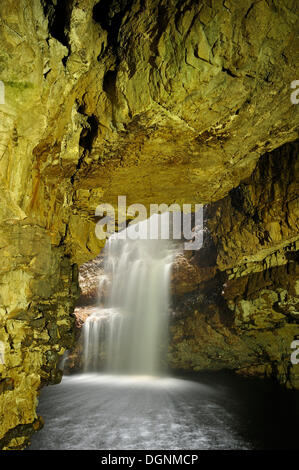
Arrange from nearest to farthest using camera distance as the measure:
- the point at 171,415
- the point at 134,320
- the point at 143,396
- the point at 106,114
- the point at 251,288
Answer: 1. the point at 106,114
2. the point at 171,415
3. the point at 251,288
4. the point at 143,396
5. the point at 134,320

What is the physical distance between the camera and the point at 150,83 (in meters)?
3.20

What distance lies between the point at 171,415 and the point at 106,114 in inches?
352

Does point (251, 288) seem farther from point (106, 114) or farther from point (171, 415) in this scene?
point (106, 114)

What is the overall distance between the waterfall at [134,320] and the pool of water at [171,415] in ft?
9.96

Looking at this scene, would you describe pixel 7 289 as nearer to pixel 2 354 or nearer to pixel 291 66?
pixel 2 354

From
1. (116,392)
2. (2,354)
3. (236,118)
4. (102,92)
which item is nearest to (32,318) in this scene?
(2,354)

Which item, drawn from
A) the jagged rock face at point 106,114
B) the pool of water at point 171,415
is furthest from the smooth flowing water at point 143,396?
the jagged rock face at point 106,114

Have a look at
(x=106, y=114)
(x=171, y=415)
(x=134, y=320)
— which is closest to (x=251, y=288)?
(x=171, y=415)

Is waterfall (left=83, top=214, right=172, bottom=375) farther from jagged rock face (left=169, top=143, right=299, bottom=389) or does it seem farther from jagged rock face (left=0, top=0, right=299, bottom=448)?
jagged rock face (left=0, top=0, right=299, bottom=448)

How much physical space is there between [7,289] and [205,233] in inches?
471

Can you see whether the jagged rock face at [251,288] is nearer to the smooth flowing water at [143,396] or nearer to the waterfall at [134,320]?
the smooth flowing water at [143,396]

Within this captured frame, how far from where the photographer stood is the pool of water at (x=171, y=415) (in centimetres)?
612

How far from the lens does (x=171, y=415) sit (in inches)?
322

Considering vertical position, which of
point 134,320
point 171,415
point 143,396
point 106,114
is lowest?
point 143,396
